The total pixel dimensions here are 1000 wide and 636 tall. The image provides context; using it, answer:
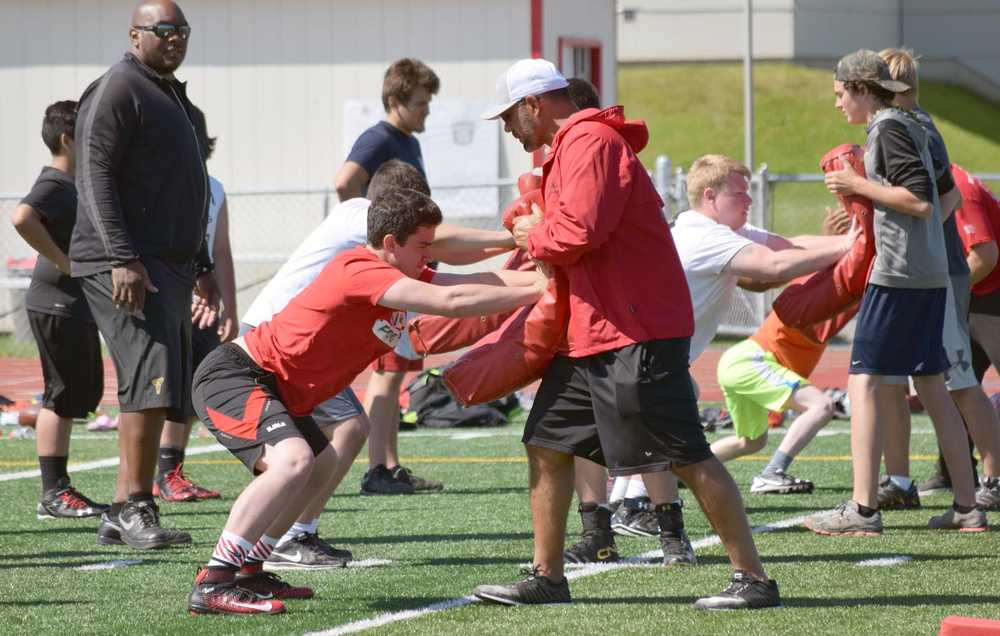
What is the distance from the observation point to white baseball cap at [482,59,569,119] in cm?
604

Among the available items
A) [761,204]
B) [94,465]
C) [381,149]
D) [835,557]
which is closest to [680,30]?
[761,204]

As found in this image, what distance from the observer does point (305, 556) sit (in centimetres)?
709

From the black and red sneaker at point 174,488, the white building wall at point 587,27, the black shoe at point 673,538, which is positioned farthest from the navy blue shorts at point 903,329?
the white building wall at point 587,27

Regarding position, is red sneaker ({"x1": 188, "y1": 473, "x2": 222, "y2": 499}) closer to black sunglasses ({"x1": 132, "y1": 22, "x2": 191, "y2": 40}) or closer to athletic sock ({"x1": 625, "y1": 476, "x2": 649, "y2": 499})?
athletic sock ({"x1": 625, "y1": 476, "x2": 649, "y2": 499})

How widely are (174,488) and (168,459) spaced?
0.25 m

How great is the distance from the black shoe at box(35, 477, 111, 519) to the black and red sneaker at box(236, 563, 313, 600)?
2.61 meters

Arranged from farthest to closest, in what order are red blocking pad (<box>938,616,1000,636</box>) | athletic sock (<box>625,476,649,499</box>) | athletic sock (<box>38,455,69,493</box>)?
athletic sock (<box>38,455,69,493</box>), athletic sock (<box>625,476,649,499</box>), red blocking pad (<box>938,616,1000,636</box>)

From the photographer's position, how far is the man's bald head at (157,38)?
7.57 meters

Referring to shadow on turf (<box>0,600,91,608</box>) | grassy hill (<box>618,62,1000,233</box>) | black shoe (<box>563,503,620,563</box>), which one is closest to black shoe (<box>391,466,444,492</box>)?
black shoe (<box>563,503,620,563</box>)

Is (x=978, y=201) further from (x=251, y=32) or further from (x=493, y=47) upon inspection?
(x=251, y=32)

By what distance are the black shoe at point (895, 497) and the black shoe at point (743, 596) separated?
2669 millimetres

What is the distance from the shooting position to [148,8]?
24.8ft

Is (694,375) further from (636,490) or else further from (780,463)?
(636,490)

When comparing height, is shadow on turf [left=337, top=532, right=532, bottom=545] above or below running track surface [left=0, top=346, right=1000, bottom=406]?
above
